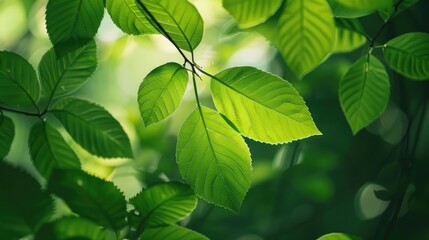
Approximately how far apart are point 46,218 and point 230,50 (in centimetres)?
139

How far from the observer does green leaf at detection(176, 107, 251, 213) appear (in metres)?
0.44

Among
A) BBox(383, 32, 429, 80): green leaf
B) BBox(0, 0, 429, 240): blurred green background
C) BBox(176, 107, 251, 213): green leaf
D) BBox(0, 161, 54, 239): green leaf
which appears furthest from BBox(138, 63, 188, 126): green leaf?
BBox(0, 0, 429, 240): blurred green background

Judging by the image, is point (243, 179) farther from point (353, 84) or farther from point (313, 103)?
point (313, 103)

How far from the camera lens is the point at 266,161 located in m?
1.59

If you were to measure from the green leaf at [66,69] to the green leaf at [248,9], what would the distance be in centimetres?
21

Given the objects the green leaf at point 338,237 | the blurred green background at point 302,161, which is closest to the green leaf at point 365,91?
the green leaf at point 338,237

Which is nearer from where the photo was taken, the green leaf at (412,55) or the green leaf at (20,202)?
the green leaf at (20,202)

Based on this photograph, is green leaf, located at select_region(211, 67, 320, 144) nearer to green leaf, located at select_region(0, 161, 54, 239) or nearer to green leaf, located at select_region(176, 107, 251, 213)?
green leaf, located at select_region(176, 107, 251, 213)

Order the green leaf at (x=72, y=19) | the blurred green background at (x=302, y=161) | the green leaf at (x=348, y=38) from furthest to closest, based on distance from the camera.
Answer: the blurred green background at (x=302, y=161) < the green leaf at (x=348, y=38) < the green leaf at (x=72, y=19)

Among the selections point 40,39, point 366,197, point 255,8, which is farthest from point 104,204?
point 40,39

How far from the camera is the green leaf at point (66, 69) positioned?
0.52 meters

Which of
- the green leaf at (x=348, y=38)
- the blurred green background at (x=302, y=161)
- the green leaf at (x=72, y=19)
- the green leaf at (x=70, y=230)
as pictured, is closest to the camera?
the green leaf at (x=70, y=230)

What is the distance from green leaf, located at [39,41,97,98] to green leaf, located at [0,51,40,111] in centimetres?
2

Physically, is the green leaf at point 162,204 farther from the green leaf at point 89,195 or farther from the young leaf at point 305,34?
the young leaf at point 305,34
